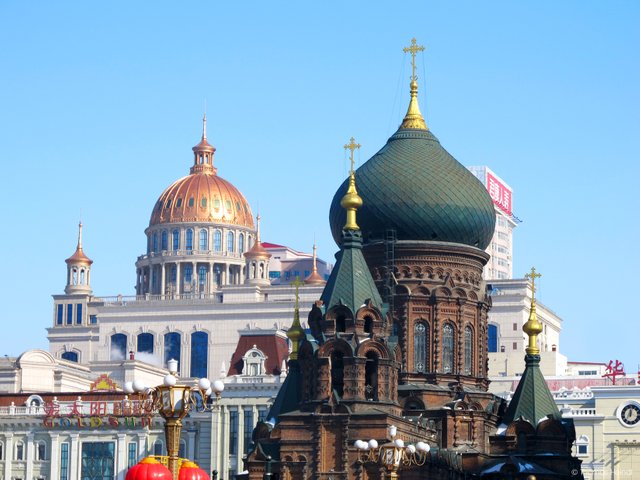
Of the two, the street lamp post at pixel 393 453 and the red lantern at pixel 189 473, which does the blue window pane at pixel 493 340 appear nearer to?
the street lamp post at pixel 393 453

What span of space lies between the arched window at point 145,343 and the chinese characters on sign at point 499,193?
142 ft

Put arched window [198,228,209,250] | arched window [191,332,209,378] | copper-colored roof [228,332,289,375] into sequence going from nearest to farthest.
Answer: copper-colored roof [228,332,289,375]
arched window [191,332,209,378]
arched window [198,228,209,250]

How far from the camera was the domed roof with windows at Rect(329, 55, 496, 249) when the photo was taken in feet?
244

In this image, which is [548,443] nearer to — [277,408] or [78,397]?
[277,408]

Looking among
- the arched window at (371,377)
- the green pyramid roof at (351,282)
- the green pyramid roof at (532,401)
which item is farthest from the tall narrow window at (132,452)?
the arched window at (371,377)

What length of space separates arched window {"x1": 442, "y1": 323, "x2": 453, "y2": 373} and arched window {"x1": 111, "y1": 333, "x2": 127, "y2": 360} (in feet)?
228

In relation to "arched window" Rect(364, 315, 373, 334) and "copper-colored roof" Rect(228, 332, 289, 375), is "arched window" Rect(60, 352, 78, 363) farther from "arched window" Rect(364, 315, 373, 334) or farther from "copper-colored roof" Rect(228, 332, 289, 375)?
"arched window" Rect(364, 315, 373, 334)

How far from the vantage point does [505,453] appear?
72000 mm

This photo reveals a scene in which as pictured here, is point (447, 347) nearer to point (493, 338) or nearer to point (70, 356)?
point (493, 338)

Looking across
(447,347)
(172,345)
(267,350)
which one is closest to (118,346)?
(172,345)

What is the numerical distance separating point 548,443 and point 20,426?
4403 centimetres

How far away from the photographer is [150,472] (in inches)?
1517

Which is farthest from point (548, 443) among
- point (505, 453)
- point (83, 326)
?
point (83, 326)

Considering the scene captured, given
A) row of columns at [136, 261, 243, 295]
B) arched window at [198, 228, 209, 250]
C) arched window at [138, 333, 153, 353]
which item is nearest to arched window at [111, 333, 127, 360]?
arched window at [138, 333, 153, 353]
